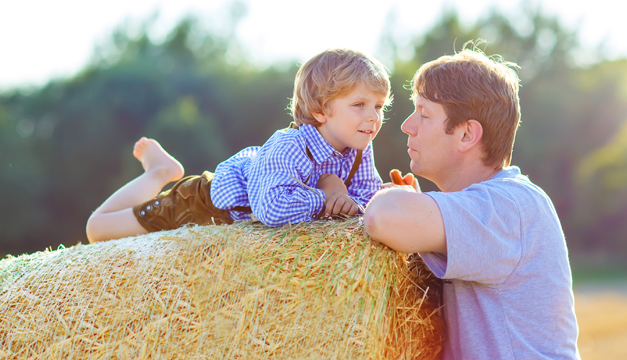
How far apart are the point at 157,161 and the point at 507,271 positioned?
265 cm

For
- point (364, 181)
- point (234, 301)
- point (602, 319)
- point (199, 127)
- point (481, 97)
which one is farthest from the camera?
point (199, 127)

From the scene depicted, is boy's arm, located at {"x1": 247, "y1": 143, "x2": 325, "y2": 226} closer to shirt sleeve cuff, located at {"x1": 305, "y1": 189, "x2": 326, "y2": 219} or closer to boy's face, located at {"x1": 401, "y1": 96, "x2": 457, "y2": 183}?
shirt sleeve cuff, located at {"x1": 305, "y1": 189, "x2": 326, "y2": 219}

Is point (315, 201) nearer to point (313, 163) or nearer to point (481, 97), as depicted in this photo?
point (313, 163)

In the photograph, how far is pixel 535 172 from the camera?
18953mm

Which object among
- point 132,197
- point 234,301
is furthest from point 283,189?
point 132,197

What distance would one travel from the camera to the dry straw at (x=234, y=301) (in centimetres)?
210

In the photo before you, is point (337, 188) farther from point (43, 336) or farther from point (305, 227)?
point (43, 336)

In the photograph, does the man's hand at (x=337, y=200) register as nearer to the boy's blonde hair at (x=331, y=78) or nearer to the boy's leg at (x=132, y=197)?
the boy's blonde hair at (x=331, y=78)

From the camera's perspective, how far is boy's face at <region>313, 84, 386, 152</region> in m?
2.86

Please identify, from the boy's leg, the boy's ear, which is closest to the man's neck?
the boy's ear

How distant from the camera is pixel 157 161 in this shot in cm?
404

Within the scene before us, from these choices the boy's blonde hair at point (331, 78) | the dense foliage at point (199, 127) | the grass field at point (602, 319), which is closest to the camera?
the boy's blonde hair at point (331, 78)

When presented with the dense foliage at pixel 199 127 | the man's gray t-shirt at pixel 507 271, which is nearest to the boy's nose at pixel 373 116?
the man's gray t-shirt at pixel 507 271

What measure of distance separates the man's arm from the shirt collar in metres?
0.78
